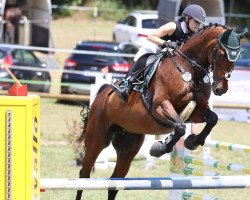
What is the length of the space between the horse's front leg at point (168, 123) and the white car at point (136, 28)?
17873 millimetres

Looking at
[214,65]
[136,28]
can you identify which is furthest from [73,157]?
[136,28]

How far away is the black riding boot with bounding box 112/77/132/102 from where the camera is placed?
768 cm

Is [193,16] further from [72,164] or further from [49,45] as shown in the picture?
[49,45]

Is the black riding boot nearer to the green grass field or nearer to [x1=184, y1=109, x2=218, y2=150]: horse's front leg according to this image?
[x1=184, y1=109, x2=218, y2=150]: horse's front leg

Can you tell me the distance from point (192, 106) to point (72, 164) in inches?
193

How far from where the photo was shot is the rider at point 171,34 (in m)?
7.44

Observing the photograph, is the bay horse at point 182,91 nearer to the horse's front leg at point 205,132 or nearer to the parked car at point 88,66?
the horse's front leg at point 205,132

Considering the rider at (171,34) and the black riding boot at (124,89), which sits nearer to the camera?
the rider at (171,34)

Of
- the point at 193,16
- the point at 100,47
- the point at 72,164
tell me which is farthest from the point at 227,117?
the point at 193,16

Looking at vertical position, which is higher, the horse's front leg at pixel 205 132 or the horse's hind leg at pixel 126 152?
→ the horse's front leg at pixel 205 132

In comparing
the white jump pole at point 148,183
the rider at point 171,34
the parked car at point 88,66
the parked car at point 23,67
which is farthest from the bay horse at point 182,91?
the parked car at point 23,67

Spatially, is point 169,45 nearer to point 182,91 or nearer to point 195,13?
point 195,13

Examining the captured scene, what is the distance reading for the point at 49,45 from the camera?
25.5 meters

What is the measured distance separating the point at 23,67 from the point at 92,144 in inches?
446
